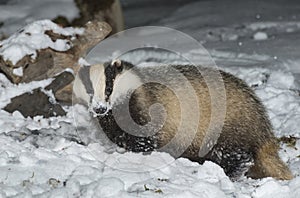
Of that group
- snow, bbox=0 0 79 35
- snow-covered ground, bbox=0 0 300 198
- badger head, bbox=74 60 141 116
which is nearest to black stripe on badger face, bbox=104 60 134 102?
badger head, bbox=74 60 141 116

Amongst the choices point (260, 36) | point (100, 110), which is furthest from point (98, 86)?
point (260, 36)

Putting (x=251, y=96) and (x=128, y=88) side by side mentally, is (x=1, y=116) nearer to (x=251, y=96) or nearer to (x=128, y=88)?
(x=128, y=88)

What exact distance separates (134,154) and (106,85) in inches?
26.8

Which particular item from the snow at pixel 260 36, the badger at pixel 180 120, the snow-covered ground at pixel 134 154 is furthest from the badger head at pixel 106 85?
the snow at pixel 260 36

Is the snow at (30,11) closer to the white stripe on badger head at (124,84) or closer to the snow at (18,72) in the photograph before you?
the snow at (18,72)

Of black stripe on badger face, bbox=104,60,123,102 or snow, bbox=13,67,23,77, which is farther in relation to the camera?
snow, bbox=13,67,23,77

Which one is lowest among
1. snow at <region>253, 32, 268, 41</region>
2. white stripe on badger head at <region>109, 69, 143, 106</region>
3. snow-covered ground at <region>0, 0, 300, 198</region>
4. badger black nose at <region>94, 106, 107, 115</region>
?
snow at <region>253, 32, 268, 41</region>

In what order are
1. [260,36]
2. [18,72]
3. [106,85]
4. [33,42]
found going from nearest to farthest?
[106,85] < [18,72] < [33,42] < [260,36]

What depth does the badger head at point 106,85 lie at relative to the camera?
182 inches

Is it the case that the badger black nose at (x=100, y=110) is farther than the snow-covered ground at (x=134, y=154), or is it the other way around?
the badger black nose at (x=100, y=110)

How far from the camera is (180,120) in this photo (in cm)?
496

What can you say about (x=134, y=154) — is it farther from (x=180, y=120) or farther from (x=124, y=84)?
(x=124, y=84)

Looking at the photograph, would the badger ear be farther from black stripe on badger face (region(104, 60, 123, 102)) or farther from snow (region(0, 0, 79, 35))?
snow (region(0, 0, 79, 35))

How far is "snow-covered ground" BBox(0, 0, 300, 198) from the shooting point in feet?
14.8
